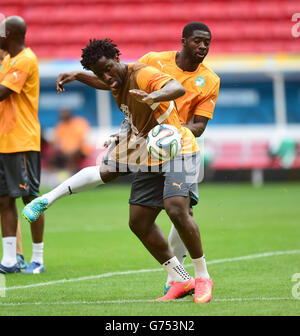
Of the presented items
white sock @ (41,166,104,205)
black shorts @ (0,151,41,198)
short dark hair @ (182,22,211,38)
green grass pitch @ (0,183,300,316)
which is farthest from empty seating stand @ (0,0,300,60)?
white sock @ (41,166,104,205)

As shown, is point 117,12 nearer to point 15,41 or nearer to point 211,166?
point 211,166

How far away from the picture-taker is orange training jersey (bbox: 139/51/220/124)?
20.8 ft

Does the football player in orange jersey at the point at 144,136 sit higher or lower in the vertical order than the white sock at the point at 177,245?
higher

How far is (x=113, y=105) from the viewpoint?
19.6m

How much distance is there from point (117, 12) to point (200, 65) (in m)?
14.4

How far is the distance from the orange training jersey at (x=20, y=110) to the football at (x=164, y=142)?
7.52ft

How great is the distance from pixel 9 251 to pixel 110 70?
2.64 m

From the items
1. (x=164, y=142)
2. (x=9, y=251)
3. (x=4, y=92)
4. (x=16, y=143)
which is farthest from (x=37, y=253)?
(x=164, y=142)

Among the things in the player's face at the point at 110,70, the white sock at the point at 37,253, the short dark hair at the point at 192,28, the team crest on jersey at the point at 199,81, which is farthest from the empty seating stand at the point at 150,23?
the player's face at the point at 110,70

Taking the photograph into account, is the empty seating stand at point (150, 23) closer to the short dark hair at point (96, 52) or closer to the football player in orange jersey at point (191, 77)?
the football player in orange jersey at point (191, 77)

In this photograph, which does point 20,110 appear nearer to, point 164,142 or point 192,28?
point 192,28

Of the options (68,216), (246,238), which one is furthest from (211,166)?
(246,238)

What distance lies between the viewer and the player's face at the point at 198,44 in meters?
6.27

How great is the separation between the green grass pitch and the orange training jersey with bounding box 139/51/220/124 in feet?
5.08
